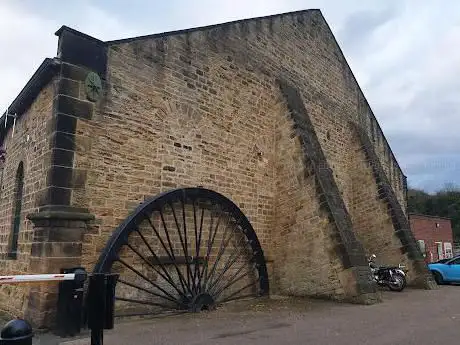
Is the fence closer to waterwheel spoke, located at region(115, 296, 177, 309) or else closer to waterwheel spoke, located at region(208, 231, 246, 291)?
waterwheel spoke, located at region(115, 296, 177, 309)

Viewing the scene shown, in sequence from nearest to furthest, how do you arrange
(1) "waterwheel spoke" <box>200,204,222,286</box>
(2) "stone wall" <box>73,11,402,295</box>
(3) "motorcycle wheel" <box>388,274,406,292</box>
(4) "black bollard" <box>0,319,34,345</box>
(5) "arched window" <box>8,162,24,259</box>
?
(4) "black bollard" <box>0,319,34,345</box> → (2) "stone wall" <box>73,11,402,295</box> → (5) "arched window" <box>8,162,24,259</box> → (1) "waterwheel spoke" <box>200,204,222,286</box> → (3) "motorcycle wheel" <box>388,274,406,292</box>

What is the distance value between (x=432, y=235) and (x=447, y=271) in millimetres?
14705

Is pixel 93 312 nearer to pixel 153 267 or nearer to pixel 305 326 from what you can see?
pixel 305 326

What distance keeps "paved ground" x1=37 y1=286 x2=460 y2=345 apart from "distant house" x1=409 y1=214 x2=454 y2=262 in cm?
1860

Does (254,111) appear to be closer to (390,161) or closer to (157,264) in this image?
(157,264)

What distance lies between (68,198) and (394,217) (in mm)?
10794

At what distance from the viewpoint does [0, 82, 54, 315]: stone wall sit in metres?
7.57

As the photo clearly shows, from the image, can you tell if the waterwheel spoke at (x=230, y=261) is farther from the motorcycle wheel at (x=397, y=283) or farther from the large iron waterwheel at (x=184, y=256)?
the motorcycle wheel at (x=397, y=283)

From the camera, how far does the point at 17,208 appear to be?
8.98 meters

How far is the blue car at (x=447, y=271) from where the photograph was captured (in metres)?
14.8

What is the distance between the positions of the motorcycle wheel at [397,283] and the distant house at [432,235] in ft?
48.9

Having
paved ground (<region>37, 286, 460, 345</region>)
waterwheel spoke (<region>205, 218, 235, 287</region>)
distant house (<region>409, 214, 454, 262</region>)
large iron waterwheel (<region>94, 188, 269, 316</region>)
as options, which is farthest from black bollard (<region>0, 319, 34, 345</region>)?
distant house (<region>409, 214, 454, 262</region>)

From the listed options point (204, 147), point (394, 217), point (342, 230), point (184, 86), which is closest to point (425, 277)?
point (394, 217)

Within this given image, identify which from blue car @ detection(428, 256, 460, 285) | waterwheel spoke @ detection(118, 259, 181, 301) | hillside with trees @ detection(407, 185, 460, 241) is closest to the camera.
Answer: waterwheel spoke @ detection(118, 259, 181, 301)
